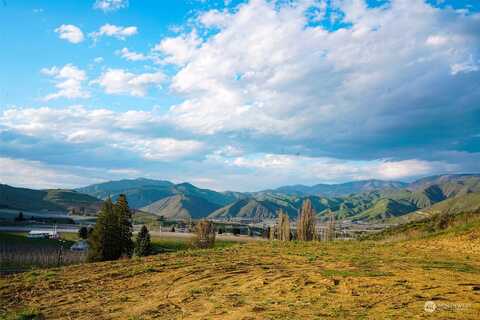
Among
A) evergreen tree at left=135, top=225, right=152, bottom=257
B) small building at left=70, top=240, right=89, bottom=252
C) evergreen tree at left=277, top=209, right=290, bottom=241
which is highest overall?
evergreen tree at left=277, top=209, right=290, bottom=241

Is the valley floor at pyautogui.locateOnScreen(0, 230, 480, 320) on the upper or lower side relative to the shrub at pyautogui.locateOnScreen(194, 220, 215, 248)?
upper

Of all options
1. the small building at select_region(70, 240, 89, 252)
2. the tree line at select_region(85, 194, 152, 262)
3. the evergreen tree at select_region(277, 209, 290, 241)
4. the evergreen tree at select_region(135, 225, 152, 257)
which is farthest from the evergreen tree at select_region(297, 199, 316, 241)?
the small building at select_region(70, 240, 89, 252)

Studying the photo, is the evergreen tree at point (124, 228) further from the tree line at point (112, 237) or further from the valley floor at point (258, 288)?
the valley floor at point (258, 288)

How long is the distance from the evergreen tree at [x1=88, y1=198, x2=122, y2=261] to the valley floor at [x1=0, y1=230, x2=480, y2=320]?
34.7 meters

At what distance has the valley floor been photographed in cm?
1139

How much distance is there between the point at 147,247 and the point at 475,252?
153 ft

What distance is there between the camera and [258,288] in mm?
14656

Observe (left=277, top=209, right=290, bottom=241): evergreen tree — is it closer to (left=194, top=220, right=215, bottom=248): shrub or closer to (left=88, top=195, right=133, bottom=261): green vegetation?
(left=194, top=220, right=215, bottom=248): shrub

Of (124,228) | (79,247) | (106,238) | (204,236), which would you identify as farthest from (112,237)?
(79,247)

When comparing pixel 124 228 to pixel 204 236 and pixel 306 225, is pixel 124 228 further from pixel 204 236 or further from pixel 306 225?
pixel 306 225

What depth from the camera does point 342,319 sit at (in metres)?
10.1

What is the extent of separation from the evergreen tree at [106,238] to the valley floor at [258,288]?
3470 centimetres

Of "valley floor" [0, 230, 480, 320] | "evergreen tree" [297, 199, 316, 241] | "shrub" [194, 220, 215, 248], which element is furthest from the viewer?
"shrub" [194, 220, 215, 248]

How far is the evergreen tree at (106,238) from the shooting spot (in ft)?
179
